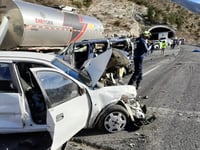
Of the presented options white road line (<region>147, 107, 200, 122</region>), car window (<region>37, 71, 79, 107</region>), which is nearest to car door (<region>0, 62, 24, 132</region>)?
car window (<region>37, 71, 79, 107</region>)

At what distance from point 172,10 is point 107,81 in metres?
93.7

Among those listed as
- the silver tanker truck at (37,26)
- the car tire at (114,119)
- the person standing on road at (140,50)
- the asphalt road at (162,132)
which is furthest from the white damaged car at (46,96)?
the silver tanker truck at (37,26)

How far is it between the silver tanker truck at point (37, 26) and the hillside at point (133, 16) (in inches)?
1005

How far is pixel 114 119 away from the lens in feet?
20.5

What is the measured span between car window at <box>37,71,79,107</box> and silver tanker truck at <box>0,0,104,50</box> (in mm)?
7343

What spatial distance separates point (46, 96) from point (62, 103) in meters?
0.27

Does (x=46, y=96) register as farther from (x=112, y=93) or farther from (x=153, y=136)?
(x=153, y=136)

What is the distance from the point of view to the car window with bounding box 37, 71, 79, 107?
482 cm

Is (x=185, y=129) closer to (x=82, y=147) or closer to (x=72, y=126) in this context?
(x=82, y=147)

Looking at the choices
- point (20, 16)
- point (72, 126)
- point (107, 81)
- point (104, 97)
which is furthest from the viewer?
point (20, 16)

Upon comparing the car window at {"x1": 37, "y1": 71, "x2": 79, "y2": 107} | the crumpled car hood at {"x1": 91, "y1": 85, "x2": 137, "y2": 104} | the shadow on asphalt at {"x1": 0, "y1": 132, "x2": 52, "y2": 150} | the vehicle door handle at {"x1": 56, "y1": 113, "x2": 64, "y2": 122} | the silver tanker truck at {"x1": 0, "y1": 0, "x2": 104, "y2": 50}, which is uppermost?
the silver tanker truck at {"x1": 0, "y1": 0, "x2": 104, "y2": 50}

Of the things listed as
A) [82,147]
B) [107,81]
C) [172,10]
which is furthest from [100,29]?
[172,10]

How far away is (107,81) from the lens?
741 centimetres

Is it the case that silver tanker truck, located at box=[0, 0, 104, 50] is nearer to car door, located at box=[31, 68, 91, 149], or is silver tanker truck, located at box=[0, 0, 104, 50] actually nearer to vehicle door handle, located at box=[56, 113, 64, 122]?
car door, located at box=[31, 68, 91, 149]
